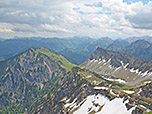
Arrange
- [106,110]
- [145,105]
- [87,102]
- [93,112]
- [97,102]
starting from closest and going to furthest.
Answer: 1. [145,105]
2. [106,110]
3. [93,112]
4. [97,102]
5. [87,102]

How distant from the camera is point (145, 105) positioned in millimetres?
132750

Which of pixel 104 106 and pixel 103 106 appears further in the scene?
pixel 103 106

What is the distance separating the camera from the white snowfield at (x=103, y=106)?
460ft

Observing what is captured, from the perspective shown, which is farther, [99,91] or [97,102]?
[99,91]

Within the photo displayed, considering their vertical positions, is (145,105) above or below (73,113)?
above

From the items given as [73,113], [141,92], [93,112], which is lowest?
[73,113]

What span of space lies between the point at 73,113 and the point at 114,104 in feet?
183

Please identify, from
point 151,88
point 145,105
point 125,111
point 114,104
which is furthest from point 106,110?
point 151,88

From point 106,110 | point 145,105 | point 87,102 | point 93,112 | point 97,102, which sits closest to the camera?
point 145,105

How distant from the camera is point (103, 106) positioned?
159 meters

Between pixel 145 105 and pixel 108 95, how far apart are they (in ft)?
159

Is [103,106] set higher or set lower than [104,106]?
lower

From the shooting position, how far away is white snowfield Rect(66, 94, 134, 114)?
5517 inches

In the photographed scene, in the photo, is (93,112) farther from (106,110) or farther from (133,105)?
(133,105)
